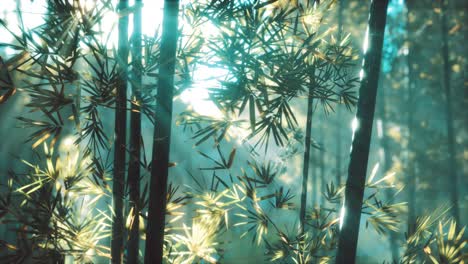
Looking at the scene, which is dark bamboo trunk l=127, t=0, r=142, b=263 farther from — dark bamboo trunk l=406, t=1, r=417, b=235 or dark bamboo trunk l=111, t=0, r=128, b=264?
dark bamboo trunk l=406, t=1, r=417, b=235

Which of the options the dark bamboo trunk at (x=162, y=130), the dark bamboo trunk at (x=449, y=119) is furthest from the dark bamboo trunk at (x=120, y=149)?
the dark bamboo trunk at (x=449, y=119)

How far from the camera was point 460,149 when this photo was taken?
Answer: 10383 millimetres

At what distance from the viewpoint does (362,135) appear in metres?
2.08

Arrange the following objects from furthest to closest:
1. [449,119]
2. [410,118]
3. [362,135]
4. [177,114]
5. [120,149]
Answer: [410,118], [449,119], [177,114], [120,149], [362,135]

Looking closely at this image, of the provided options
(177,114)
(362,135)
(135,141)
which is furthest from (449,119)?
(135,141)

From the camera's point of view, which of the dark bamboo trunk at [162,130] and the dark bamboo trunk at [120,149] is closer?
the dark bamboo trunk at [162,130]

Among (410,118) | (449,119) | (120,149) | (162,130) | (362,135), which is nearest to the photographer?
(162,130)

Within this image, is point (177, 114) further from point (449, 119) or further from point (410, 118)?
point (410, 118)

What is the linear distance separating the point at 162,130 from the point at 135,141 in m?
0.34

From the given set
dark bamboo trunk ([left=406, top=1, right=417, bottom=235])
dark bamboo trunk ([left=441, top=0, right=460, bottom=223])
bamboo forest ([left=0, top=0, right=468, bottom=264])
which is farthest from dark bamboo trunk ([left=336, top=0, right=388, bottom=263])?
dark bamboo trunk ([left=406, top=1, right=417, bottom=235])

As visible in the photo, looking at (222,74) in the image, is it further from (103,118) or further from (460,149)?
(460,149)

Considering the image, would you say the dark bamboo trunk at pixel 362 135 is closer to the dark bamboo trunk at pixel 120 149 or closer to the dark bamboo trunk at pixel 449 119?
the dark bamboo trunk at pixel 120 149

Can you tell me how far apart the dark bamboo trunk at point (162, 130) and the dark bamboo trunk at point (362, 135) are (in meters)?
1.04

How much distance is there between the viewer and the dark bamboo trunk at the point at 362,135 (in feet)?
6.84
